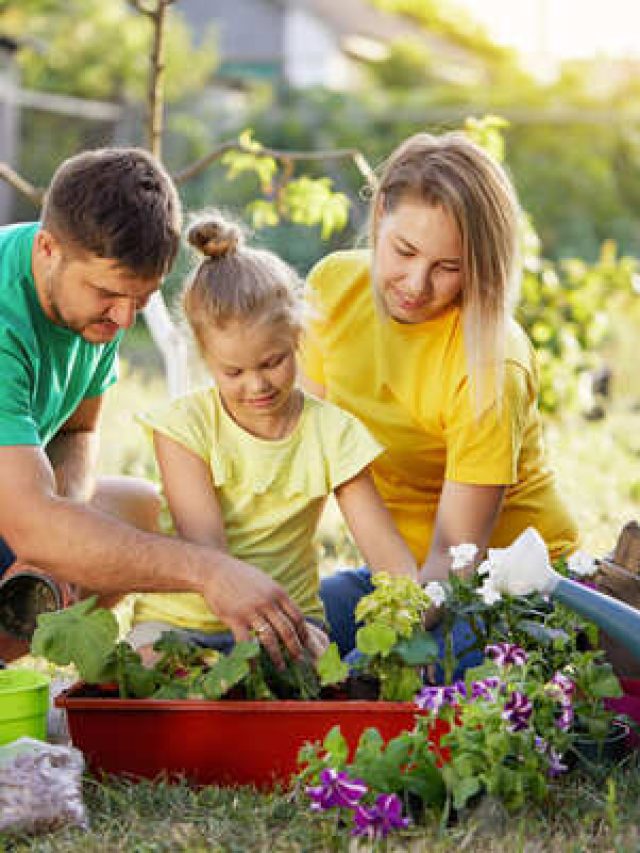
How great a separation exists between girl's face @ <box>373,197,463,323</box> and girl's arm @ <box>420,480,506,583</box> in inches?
15.2

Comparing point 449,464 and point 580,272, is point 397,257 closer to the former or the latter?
point 449,464

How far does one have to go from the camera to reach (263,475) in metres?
2.82

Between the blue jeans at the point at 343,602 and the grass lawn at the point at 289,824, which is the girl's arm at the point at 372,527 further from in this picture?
the grass lawn at the point at 289,824

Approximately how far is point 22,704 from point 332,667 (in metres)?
0.52

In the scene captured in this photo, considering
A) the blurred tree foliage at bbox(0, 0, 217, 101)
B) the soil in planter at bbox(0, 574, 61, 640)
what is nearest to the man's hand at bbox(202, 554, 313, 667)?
the soil in planter at bbox(0, 574, 61, 640)

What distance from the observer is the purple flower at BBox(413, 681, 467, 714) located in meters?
2.19

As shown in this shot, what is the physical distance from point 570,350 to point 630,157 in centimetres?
826

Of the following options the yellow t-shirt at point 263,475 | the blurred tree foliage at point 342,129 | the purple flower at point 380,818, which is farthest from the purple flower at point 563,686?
the blurred tree foliage at point 342,129

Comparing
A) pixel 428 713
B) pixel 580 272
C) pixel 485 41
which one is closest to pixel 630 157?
pixel 580 272

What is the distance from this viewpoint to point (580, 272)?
6449 millimetres

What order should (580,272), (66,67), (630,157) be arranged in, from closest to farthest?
(580,272)
(630,157)
(66,67)

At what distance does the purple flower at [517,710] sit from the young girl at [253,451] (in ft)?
2.00

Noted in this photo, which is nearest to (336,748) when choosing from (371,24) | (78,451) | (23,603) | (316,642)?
(316,642)

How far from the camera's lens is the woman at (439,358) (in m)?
2.82
